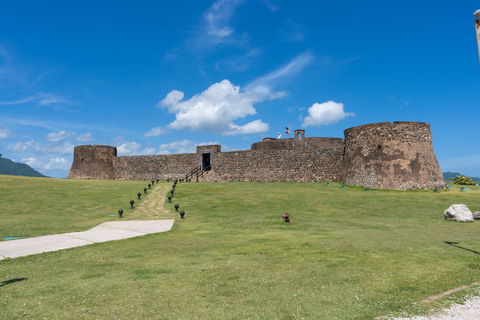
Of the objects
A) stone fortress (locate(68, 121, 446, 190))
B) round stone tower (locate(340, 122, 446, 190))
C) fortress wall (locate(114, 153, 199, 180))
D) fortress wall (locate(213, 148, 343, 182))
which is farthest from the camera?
fortress wall (locate(114, 153, 199, 180))

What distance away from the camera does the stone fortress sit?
20844mm

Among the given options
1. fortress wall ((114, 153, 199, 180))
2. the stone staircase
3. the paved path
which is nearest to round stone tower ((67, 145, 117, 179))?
fortress wall ((114, 153, 199, 180))

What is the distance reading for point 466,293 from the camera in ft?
12.4

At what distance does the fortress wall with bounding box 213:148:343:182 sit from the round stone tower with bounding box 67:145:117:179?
16.6 metres

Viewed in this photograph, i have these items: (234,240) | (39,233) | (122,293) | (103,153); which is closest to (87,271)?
(122,293)

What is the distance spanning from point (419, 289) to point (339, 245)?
242cm

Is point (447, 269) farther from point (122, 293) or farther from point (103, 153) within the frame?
point (103, 153)

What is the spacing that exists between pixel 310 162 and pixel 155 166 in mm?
20149

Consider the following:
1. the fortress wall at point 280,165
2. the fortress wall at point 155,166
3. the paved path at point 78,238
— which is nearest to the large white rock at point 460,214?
the paved path at point 78,238

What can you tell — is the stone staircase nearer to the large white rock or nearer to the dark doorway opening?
the dark doorway opening

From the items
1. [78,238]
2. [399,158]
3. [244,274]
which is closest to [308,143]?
[399,158]

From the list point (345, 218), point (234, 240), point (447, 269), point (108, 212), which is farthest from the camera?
point (108, 212)

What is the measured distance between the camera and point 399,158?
20812 millimetres

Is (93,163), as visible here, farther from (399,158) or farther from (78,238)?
(399,158)
